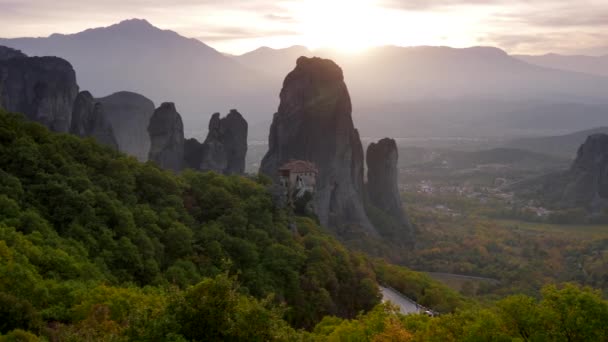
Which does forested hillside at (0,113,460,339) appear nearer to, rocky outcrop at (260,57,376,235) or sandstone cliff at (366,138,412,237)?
rocky outcrop at (260,57,376,235)

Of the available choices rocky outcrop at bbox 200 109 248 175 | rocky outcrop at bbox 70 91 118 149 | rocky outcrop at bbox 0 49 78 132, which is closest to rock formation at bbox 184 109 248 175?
rocky outcrop at bbox 200 109 248 175

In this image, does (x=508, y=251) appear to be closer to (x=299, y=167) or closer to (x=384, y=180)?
(x=384, y=180)

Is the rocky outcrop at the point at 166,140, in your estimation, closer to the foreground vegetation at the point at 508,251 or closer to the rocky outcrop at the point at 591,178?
the foreground vegetation at the point at 508,251

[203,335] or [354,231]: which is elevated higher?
[203,335]

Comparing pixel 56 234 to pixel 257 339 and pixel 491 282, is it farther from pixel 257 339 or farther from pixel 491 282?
pixel 491 282

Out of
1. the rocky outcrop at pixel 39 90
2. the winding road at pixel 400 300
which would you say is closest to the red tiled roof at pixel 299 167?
the winding road at pixel 400 300

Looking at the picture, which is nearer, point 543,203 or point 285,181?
→ point 285,181

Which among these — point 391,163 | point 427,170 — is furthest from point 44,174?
point 427,170

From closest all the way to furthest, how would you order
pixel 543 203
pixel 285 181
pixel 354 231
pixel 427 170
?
1. pixel 285 181
2. pixel 354 231
3. pixel 543 203
4. pixel 427 170
